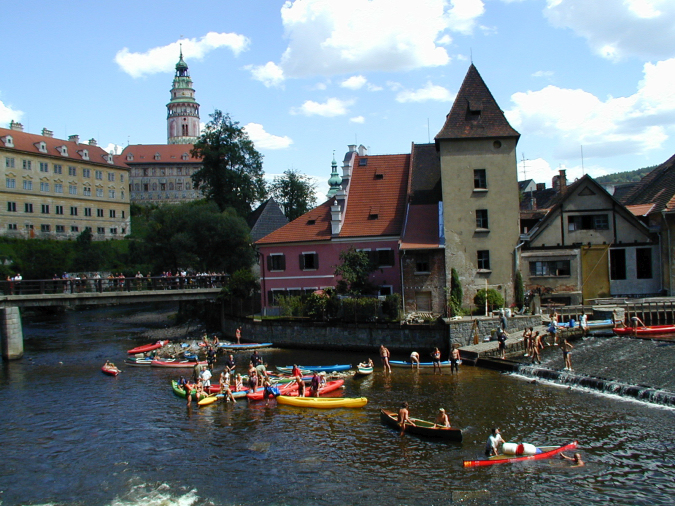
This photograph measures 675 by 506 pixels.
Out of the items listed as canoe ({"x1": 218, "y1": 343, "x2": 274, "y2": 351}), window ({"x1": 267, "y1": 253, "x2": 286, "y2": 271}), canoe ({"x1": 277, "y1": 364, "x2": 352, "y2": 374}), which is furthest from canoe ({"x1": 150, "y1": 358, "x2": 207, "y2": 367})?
window ({"x1": 267, "y1": 253, "x2": 286, "y2": 271})

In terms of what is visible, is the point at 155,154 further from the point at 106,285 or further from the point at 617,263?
the point at 617,263

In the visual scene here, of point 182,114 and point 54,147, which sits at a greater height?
point 182,114

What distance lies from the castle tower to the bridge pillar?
156 meters

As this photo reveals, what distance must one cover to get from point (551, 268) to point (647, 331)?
30.6ft

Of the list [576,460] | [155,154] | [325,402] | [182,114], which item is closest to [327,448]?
[325,402]

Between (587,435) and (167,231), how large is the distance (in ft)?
171

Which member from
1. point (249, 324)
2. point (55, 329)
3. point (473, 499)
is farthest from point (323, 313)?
point (55, 329)

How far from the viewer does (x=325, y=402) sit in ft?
97.3

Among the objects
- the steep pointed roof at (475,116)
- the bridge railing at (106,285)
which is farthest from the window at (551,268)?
the bridge railing at (106,285)

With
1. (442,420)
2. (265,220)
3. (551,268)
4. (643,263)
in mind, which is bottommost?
(442,420)

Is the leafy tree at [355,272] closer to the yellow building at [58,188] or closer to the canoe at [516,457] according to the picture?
the canoe at [516,457]

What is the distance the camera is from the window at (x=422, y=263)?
46.2 metres

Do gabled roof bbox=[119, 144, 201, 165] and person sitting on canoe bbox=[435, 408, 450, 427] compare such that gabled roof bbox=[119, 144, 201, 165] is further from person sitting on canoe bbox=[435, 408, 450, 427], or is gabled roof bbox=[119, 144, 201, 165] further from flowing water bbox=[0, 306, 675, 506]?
person sitting on canoe bbox=[435, 408, 450, 427]

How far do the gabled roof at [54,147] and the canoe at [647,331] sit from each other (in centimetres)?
9695
